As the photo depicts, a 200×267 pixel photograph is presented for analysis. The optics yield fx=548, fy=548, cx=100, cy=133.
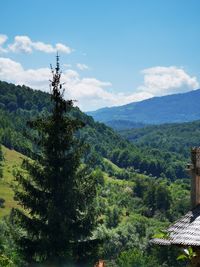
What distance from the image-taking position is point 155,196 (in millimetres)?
178000

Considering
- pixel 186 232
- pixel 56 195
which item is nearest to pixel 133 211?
pixel 56 195

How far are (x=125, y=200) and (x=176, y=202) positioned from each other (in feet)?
72.8

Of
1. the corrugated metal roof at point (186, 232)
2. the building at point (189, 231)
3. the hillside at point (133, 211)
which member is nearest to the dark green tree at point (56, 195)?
the building at point (189, 231)

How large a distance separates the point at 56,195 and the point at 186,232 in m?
15.9

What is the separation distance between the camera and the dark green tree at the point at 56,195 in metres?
24.0

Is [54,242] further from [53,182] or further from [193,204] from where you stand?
[193,204]

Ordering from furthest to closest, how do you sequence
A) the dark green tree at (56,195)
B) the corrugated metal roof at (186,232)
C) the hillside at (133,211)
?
the hillside at (133,211)
the dark green tree at (56,195)
the corrugated metal roof at (186,232)

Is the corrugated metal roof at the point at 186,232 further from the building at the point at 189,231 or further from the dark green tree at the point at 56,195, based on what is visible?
the dark green tree at the point at 56,195

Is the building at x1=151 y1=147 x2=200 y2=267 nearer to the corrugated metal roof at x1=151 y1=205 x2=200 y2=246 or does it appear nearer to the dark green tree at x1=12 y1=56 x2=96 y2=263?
the corrugated metal roof at x1=151 y1=205 x2=200 y2=246

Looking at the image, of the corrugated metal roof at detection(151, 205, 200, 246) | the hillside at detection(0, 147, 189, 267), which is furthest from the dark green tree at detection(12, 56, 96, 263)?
the hillside at detection(0, 147, 189, 267)

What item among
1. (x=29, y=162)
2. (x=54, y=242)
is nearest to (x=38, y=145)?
(x=29, y=162)

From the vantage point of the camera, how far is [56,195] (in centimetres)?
2491

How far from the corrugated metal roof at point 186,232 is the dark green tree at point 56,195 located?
14.1 meters

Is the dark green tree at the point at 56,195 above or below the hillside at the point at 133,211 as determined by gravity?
above
